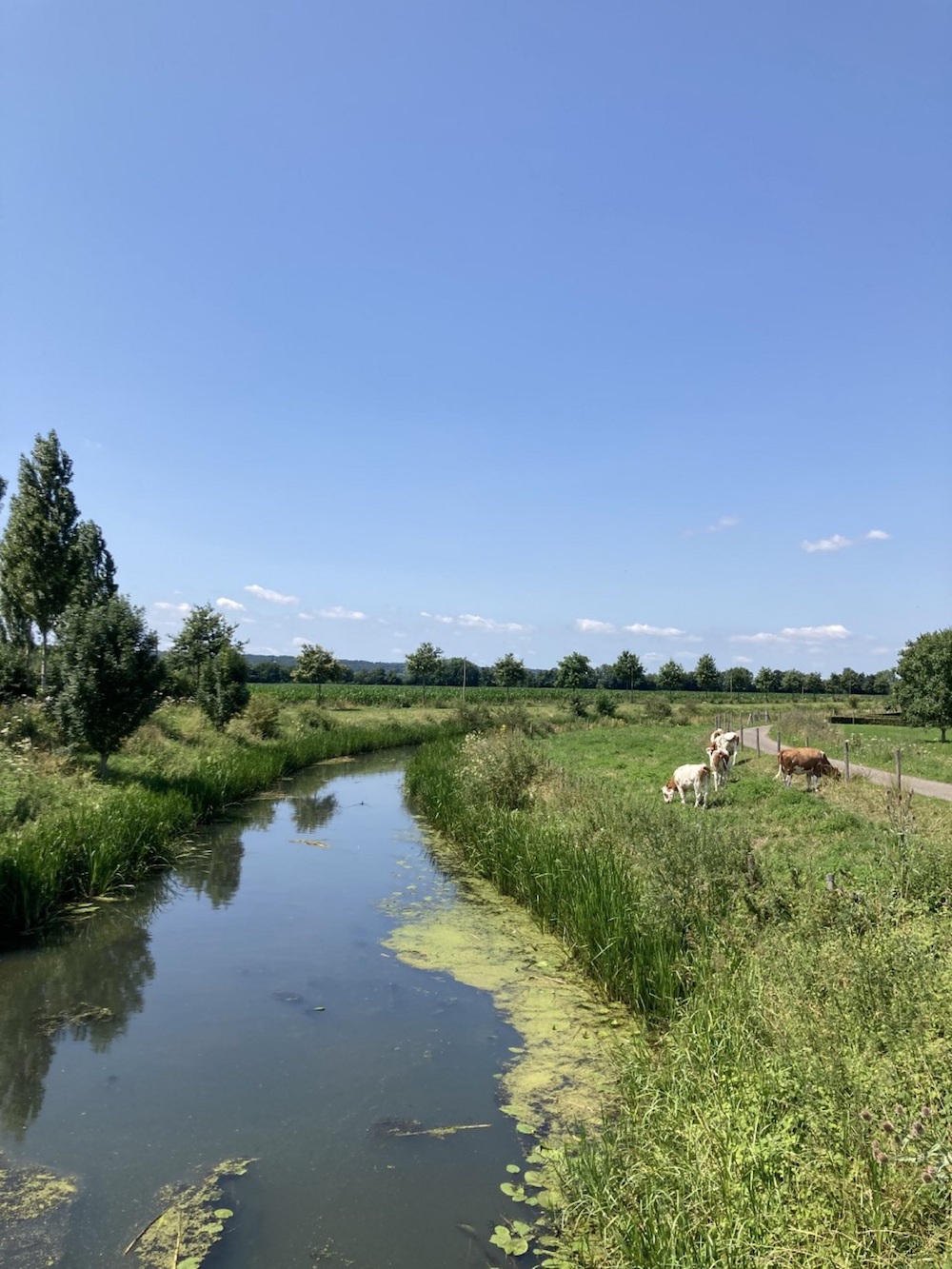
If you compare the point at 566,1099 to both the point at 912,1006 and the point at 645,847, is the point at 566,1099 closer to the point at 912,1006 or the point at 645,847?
the point at 912,1006

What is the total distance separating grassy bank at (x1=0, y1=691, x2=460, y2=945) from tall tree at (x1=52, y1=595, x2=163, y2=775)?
77 centimetres

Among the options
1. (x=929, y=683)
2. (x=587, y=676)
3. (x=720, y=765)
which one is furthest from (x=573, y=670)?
(x=720, y=765)

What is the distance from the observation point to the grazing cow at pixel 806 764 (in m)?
15.6

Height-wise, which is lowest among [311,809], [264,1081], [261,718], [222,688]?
[311,809]

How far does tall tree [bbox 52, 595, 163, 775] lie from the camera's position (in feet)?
45.5

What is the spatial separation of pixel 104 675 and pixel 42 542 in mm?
8032

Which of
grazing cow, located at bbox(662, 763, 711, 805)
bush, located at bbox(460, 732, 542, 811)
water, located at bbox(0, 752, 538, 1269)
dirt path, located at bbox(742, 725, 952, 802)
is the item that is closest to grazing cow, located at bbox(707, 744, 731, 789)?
grazing cow, located at bbox(662, 763, 711, 805)

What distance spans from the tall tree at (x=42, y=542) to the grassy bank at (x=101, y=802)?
166 inches

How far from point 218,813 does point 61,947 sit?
854 cm

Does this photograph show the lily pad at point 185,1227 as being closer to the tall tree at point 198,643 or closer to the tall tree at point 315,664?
the tall tree at point 198,643

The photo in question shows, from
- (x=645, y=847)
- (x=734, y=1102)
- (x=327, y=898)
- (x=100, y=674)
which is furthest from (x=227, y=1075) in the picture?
(x=100, y=674)

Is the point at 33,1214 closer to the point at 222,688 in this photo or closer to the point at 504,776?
the point at 504,776

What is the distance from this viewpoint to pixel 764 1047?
4512mm

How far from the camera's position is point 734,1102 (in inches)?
161
